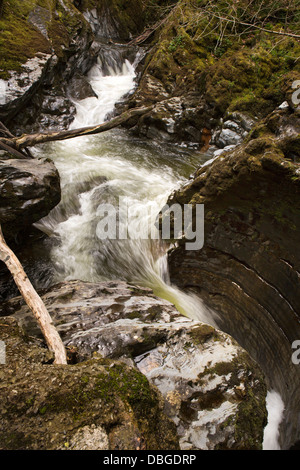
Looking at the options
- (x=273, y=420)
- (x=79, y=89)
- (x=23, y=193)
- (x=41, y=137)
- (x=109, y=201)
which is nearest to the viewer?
(x=273, y=420)

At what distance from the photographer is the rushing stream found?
15.0ft

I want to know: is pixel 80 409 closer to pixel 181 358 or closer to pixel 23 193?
pixel 181 358

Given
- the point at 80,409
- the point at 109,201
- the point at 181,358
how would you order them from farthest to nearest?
the point at 109,201
the point at 181,358
the point at 80,409

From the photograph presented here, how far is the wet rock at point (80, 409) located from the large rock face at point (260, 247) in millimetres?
2081

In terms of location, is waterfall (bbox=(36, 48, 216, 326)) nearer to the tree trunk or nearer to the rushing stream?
the rushing stream

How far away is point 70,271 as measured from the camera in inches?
181

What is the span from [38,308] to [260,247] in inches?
112

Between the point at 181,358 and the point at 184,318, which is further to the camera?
the point at 184,318

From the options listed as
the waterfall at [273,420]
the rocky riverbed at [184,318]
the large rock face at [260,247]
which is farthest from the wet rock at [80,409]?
the waterfall at [273,420]

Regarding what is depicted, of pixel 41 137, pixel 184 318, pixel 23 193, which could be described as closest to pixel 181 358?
pixel 184 318

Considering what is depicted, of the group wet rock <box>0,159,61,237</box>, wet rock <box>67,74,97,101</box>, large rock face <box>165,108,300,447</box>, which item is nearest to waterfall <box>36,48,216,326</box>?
wet rock <box>67,74,97,101</box>

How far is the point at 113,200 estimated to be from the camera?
236 inches

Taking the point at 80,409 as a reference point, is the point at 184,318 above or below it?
below

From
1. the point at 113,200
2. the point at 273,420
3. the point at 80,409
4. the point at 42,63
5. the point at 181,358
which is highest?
the point at 42,63
